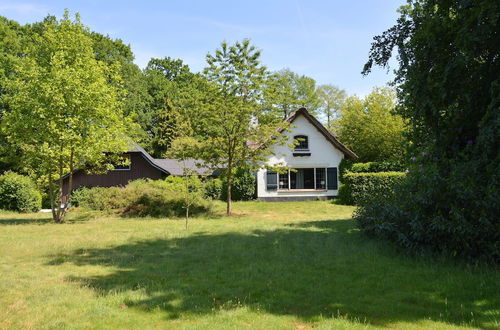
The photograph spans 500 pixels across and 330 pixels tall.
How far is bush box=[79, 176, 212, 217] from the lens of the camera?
19.5m

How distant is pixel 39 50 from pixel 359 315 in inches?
706

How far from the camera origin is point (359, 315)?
4719 millimetres

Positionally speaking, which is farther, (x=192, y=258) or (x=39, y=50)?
(x=39, y=50)

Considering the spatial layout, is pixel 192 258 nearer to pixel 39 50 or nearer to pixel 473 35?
pixel 473 35

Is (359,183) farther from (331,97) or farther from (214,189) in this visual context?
(331,97)

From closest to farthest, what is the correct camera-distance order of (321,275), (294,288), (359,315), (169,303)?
1. (359,315)
2. (169,303)
3. (294,288)
4. (321,275)

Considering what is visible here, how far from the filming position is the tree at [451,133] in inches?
277

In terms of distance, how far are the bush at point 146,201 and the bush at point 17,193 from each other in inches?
231

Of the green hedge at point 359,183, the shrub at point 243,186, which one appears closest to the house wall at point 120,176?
the shrub at point 243,186

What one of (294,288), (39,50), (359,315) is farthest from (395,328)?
(39,50)

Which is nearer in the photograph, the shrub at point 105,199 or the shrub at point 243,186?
the shrub at point 105,199

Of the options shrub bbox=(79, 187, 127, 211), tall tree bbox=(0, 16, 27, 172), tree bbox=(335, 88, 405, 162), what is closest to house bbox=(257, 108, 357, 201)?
tree bbox=(335, 88, 405, 162)

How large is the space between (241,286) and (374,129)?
31.4m

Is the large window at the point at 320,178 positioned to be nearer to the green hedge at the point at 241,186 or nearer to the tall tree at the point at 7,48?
the green hedge at the point at 241,186
